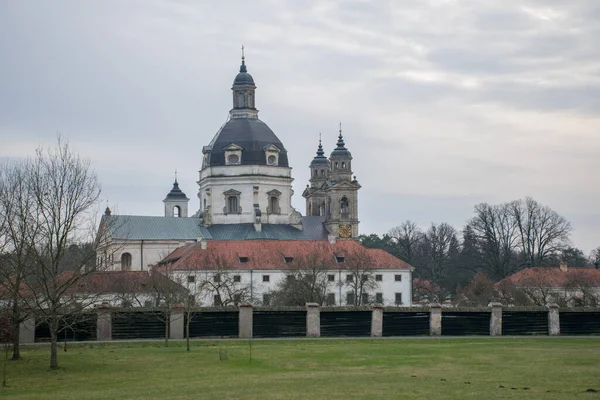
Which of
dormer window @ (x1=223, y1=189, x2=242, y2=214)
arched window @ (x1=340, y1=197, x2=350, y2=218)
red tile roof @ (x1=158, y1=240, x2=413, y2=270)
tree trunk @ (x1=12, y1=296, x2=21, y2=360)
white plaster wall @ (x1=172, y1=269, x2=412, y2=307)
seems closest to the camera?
tree trunk @ (x1=12, y1=296, x2=21, y2=360)

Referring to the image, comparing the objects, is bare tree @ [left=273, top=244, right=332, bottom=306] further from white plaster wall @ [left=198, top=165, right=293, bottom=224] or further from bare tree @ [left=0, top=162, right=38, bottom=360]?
bare tree @ [left=0, top=162, right=38, bottom=360]

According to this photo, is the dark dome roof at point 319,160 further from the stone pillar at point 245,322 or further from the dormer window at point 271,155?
the stone pillar at point 245,322

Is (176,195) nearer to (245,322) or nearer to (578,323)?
(245,322)

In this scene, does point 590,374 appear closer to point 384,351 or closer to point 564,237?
point 384,351

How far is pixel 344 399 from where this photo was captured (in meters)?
28.4

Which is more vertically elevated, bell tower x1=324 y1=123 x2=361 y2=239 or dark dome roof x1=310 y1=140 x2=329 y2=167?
dark dome roof x1=310 y1=140 x2=329 y2=167

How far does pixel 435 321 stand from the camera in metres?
59.0

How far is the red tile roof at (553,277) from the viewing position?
3720 inches


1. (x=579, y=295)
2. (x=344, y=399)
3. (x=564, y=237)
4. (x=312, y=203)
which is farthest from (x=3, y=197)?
(x=312, y=203)

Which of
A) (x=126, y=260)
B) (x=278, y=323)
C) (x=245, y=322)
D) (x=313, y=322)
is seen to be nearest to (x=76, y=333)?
(x=245, y=322)

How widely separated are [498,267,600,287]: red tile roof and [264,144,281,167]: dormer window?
34.5 m

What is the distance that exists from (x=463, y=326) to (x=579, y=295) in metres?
38.7

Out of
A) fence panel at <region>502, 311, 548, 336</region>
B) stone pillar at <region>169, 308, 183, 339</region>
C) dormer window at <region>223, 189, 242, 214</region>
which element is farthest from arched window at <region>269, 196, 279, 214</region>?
stone pillar at <region>169, 308, 183, 339</region>

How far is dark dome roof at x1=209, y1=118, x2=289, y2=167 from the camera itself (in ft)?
405
